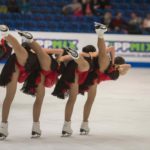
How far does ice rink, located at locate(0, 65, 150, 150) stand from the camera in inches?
235

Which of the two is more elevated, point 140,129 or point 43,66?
point 43,66

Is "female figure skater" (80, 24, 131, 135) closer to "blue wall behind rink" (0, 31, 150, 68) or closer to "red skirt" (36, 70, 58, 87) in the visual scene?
"red skirt" (36, 70, 58, 87)

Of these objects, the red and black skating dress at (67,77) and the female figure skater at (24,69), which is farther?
the red and black skating dress at (67,77)

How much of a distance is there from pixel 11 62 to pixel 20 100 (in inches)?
130

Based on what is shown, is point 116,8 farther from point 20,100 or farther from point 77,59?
point 77,59

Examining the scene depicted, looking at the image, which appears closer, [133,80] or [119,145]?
[119,145]

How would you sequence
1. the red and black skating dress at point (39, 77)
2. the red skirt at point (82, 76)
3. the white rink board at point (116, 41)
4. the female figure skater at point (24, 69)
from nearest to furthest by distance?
1. the female figure skater at point (24, 69)
2. the red and black skating dress at point (39, 77)
3. the red skirt at point (82, 76)
4. the white rink board at point (116, 41)

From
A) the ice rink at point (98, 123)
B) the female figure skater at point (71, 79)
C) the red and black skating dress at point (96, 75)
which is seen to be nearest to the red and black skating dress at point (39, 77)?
the female figure skater at point (71, 79)

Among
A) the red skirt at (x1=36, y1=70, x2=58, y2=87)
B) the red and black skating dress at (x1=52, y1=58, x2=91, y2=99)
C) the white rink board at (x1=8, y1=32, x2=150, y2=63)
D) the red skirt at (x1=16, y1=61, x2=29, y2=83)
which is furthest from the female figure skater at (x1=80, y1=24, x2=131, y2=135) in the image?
the white rink board at (x1=8, y1=32, x2=150, y2=63)

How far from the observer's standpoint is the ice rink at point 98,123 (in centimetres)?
596

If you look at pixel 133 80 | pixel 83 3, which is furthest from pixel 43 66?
pixel 83 3

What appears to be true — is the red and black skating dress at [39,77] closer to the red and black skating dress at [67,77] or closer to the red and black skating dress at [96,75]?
the red and black skating dress at [67,77]

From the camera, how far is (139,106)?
8.84 m

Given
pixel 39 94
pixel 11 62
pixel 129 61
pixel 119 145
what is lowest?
pixel 129 61
